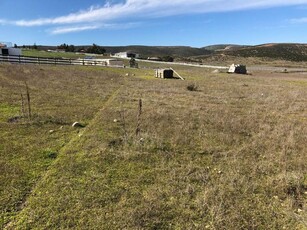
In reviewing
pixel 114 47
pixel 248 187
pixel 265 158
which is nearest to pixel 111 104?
pixel 265 158

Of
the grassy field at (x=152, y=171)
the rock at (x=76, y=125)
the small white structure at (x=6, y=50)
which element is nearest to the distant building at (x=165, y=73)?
the grassy field at (x=152, y=171)

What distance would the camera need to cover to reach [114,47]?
18425 centimetres

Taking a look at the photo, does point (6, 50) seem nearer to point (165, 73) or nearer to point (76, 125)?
point (165, 73)

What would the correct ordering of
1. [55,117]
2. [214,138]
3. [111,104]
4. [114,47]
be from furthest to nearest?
[114,47] < [111,104] < [55,117] < [214,138]

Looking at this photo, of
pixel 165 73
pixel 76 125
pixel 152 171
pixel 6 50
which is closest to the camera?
pixel 152 171

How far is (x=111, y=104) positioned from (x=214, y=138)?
719 centimetres

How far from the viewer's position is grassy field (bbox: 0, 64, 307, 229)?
5227 millimetres

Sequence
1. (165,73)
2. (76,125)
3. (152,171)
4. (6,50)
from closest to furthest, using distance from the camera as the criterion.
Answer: (152,171) → (76,125) → (165,73) → (6,50)

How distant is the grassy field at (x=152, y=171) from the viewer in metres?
5.23

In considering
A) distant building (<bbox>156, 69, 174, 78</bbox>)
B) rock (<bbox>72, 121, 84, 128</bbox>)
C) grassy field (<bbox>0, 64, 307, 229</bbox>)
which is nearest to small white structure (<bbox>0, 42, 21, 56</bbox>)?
distant building (<bbox>156, 69, 174, 78</bbox>)

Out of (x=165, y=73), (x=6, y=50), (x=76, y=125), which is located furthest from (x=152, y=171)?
(x=6, y=50)

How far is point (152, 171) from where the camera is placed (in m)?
7.07

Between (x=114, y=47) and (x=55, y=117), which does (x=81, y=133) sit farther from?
(x=114, y=47)

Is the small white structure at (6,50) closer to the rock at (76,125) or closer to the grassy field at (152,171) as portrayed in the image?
the grassy field at (152,171)
